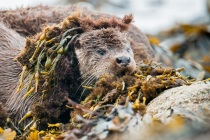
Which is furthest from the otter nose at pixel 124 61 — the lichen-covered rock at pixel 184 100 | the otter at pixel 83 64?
the lichen-covered rock at pixel 184 100

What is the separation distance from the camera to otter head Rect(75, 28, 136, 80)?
18.1 feet

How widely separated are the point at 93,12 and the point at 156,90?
10.7 feet

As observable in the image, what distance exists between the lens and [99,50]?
5625mm

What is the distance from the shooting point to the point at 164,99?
4.59 meters

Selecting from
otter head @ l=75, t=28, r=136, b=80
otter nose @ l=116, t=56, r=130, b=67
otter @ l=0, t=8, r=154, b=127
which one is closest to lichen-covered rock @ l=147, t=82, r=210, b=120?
otter nose @ l=116, t=56, r=130, b=67

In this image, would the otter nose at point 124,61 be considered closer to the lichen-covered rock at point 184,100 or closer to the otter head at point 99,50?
the otter head at point 99,50

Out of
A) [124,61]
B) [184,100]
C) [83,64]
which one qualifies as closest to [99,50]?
[83,64]

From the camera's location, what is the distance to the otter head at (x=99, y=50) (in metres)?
5.53

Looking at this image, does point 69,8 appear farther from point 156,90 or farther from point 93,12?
point 156,90

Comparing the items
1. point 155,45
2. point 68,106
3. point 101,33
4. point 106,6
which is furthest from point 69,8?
point 106,6

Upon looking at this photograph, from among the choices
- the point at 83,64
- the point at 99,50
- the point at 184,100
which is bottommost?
the point at 184,100

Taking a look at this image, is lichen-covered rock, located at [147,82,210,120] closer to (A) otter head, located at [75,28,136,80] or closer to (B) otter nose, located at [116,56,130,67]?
(B) otter nose, located at [116,56,130,67]

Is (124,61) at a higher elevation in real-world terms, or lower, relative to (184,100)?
higher

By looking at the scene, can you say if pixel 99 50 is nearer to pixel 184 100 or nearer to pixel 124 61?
pixel 124 61
